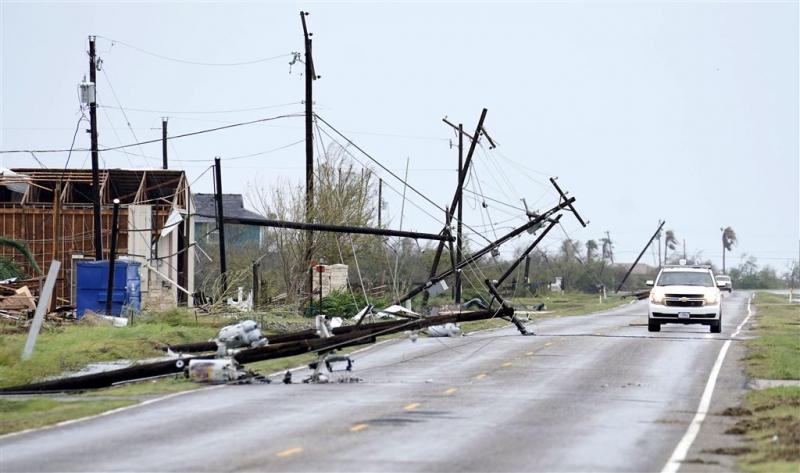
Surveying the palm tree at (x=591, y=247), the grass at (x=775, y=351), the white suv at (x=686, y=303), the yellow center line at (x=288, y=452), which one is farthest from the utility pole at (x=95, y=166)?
the palm tree at (x=591, y=247)

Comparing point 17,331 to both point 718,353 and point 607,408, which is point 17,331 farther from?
point 607,408

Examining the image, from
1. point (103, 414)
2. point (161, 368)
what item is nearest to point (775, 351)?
point (161, 368)

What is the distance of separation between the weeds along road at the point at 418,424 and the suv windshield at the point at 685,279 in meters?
12.1

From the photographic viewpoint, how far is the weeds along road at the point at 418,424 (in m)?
14.4

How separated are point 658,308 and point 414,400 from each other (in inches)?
841

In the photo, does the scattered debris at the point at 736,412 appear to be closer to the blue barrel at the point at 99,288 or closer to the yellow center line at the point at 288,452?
the yellow center line at the point at 288,452

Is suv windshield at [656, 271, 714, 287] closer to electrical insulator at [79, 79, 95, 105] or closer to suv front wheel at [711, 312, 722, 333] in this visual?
suv front wheel at [711, 312, 722, 333]

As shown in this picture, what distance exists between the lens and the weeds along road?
14391mm

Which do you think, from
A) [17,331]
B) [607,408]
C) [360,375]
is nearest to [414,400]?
[607,408]

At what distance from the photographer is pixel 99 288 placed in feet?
143

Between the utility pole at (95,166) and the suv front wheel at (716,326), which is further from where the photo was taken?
the utility pole at (95,166)

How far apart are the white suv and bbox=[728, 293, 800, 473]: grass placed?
3.37 meters

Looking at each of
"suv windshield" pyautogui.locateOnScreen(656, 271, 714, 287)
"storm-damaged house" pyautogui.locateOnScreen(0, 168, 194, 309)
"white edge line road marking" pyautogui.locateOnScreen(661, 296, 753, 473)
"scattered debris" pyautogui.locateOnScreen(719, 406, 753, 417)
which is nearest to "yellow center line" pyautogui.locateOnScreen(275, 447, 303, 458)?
"white edge line road marking" pyautogui.locateOnScreen(661, 296, 753, 473)

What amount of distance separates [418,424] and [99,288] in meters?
27.6
